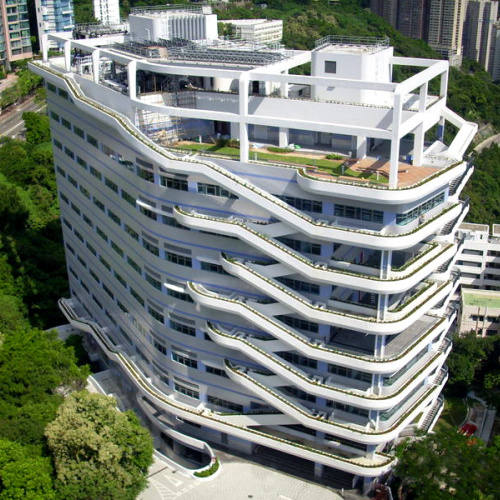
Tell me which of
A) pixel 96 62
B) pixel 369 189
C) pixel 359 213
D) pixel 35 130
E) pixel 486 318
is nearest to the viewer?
pixel 369 189

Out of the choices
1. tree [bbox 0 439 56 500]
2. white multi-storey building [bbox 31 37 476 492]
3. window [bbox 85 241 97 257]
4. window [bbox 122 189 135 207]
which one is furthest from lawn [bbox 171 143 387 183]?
tree [bbox 0 439 56 500]

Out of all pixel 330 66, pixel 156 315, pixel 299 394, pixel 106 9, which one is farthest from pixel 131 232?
pixel 106 9

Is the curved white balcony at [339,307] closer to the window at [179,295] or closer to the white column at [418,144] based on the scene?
the window at [179,295]

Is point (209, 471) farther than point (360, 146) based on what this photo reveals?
Yes

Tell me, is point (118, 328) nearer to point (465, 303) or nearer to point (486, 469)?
point (486, 469)

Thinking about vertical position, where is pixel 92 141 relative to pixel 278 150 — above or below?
below

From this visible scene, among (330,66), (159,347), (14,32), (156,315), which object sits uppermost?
(330,66)

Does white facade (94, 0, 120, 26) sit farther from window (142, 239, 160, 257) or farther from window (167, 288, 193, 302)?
window (167, 288, 193, 302)

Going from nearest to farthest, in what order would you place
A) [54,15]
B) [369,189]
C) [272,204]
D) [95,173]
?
[369,189], [272,204], [95,173], [54,15]

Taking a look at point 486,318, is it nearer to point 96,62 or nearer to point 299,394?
point 299,394
